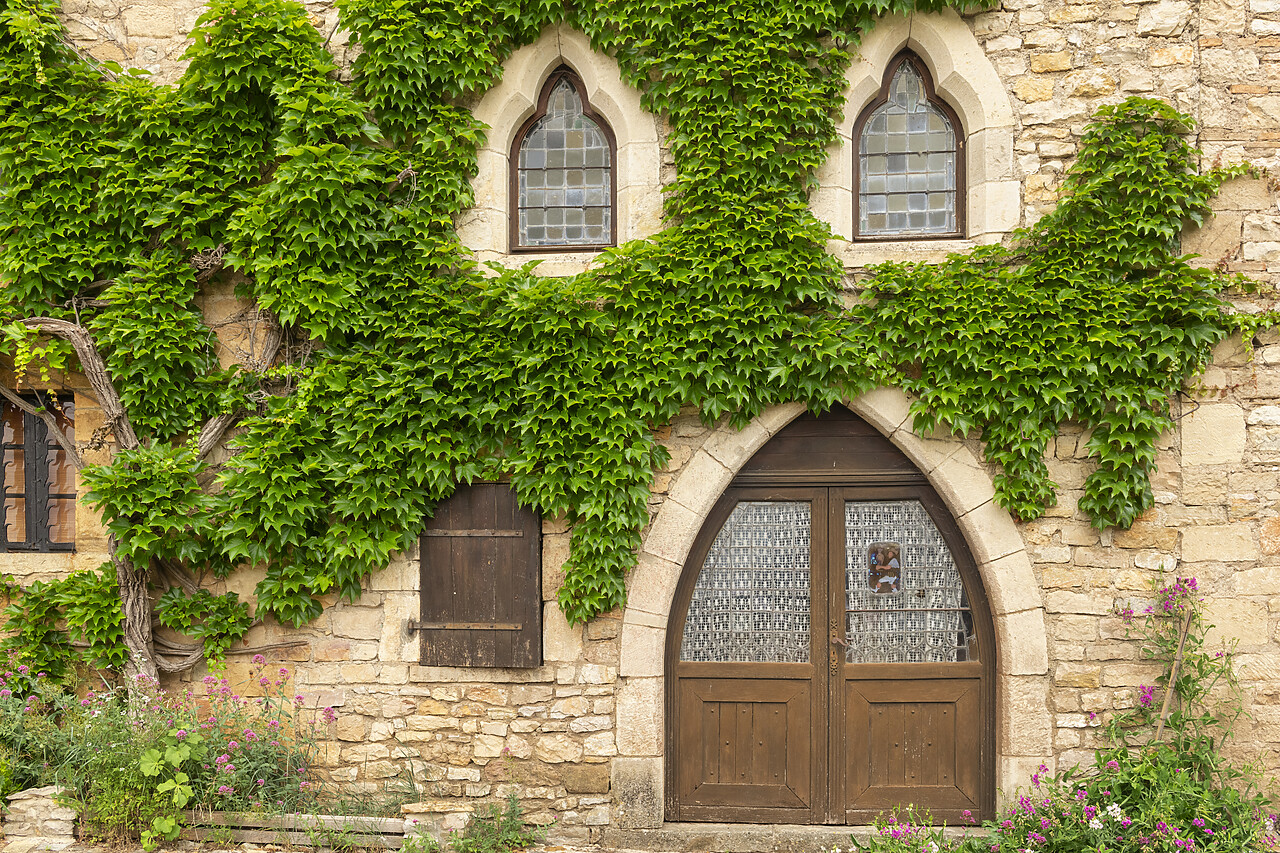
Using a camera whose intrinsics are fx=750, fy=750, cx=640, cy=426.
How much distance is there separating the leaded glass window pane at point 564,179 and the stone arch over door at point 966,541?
159 cm

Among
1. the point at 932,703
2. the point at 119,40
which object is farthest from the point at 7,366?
the point at 932,703

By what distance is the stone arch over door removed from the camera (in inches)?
168

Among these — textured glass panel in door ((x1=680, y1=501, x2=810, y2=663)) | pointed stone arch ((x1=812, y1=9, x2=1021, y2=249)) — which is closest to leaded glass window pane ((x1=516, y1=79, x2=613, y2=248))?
pointed stone arch ((x1=812, y1=9, x2=1021, y2=249))

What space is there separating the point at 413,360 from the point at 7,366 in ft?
9.20

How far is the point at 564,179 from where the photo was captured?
188 inches

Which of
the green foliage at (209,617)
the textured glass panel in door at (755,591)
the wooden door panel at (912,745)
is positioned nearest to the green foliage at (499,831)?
the textured glass panel in door at (755,591)

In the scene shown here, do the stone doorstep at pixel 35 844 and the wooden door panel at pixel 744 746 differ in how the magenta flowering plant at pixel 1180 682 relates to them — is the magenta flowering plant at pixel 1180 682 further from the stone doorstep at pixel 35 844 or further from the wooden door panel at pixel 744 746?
the stone doorstep at pixel 35 844

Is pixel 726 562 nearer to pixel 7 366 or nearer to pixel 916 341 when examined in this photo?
pixel 916 341

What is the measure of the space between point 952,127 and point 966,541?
2.51m

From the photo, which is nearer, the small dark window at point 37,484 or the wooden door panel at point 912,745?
the wooden door panel at point 912,745

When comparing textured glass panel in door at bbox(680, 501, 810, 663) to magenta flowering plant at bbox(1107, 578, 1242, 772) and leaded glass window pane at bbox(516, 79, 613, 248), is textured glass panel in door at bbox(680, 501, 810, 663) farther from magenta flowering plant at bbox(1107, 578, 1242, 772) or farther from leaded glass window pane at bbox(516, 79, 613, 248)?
leaded glass window pane at bbox(516, 79, 613, 248)

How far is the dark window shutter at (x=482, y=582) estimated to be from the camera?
175 inches

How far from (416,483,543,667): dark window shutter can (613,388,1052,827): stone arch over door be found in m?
0.61

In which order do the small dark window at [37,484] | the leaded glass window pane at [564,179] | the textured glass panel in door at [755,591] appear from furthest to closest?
1. the small dark window at [37,484]
2. the leaded glass window pane at [564,179]
3. the textured glass panel in door at [755,591]
